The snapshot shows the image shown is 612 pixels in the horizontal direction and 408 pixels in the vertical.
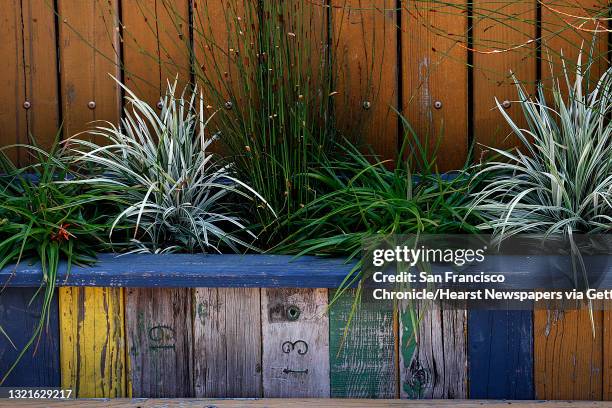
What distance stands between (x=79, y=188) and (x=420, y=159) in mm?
976

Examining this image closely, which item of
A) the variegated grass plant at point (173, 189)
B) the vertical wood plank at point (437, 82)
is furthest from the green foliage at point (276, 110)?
the vertical wood plank at point (437, 82)

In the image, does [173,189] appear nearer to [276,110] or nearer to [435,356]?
[276,110]

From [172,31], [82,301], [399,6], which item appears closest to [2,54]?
[172,31]

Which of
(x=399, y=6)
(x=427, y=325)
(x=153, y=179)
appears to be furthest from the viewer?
(x=399, y=6)

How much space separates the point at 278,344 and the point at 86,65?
1.07 meters

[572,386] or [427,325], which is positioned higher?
[427,325]

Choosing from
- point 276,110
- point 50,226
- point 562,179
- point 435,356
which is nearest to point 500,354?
point 435,356

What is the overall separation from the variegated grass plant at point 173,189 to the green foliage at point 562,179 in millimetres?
612

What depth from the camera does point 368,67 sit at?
8.80 feet

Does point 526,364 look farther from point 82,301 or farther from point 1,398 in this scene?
point 1,398

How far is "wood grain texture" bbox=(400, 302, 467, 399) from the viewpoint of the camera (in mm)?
2252

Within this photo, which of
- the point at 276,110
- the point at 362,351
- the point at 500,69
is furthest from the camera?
the point at 500,69

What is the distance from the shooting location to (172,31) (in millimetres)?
2727

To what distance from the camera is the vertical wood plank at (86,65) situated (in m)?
2.75
